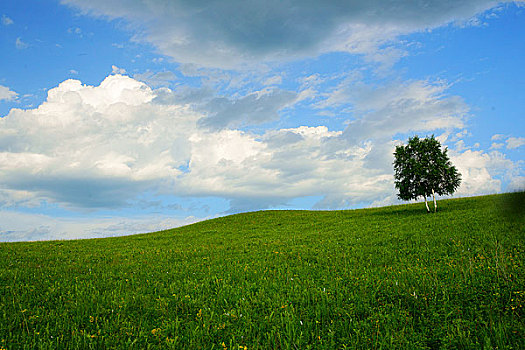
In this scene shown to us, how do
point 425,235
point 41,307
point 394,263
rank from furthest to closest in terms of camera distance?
point 425,235 → point 394,263 → point 41,307

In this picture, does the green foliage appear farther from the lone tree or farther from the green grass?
the green grass

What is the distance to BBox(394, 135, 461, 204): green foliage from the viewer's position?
4262 cm

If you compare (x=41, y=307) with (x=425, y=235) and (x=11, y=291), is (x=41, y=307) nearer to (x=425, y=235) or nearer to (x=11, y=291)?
(x=11, y=291)

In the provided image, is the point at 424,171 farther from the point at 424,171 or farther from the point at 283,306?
the point at 283,306

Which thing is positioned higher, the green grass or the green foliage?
the green foliage

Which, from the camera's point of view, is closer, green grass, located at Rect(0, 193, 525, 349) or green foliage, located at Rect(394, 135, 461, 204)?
green grass, located at Rect(0, 193, 525, 349)

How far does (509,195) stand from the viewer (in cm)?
198

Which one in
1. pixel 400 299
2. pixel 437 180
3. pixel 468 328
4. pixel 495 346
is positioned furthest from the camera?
pixel 437 180

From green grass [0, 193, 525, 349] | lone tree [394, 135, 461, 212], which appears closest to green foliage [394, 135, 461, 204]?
lone tree [394, 135, 461, 212]

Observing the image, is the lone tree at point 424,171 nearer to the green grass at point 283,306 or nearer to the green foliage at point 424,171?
the green foliage at point 424,171

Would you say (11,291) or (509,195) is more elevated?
(509,195)

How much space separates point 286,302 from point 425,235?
17534 millimetres

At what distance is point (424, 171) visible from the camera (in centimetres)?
4262

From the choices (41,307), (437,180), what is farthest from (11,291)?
(437,180)
